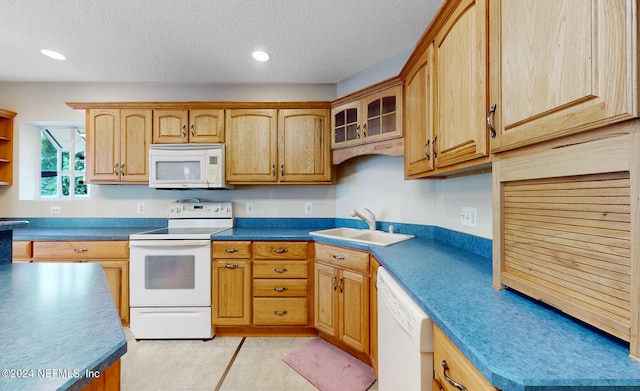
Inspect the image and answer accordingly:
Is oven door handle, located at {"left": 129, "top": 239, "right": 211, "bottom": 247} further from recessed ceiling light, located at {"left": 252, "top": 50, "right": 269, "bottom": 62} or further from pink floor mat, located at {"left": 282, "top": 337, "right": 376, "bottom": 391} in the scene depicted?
recessed ceiling light, located at {"left": 252, "top": 50, "right": 269, "bottom": 62}

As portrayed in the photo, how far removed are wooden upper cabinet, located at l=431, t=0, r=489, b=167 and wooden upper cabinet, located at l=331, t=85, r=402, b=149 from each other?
2.01ft

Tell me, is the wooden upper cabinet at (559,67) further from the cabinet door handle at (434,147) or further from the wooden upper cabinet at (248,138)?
the wooden upper cabinet at (248,138)

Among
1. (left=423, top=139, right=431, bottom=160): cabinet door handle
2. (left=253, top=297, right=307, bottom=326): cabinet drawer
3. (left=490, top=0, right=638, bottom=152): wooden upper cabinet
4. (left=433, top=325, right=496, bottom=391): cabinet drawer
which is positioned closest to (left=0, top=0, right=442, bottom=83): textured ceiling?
(left=423, top=139, right=431, bottom=160): cabinet door handle

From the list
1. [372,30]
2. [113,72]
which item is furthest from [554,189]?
[113,72]

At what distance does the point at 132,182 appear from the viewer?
2525 mm

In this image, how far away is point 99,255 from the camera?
2227 mm

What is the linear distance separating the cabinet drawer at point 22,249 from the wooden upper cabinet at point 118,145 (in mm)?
698

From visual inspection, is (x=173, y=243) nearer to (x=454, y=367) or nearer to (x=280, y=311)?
(x=280, y=311)

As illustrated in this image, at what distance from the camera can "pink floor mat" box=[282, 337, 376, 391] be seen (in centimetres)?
167

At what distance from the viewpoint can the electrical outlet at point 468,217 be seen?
1.52m

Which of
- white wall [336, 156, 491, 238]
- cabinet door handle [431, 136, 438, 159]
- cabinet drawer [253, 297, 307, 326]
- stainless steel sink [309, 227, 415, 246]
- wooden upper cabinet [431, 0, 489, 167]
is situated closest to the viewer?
wooden upper cabinet [431, 0, 489, 167]

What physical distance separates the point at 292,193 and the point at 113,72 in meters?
2.09

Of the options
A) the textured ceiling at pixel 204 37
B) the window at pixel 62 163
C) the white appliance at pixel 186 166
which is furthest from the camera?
the window at pixel 62 163

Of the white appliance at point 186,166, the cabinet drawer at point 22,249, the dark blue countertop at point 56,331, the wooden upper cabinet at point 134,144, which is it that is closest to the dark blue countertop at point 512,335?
the dark blue countertop at point 56,331
